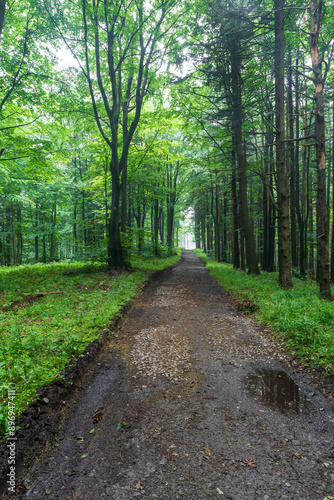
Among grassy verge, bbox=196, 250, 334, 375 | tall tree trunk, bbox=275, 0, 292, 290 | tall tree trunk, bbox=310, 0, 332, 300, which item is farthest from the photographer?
tall tree trunk, bbox=275, 0, 292, 290

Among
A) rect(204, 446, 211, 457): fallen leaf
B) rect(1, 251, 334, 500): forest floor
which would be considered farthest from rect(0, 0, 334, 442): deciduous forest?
rect(204, 446, 211, 457): fallen leaf

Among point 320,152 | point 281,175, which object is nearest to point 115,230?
point 281,175

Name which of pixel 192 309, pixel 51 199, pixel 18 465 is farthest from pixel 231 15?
pixel 51 199

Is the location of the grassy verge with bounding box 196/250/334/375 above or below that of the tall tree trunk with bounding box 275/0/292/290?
below

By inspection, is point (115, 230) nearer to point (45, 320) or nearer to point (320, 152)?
point (45, 320)

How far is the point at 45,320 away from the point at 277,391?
175 inches

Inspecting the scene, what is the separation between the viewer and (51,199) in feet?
60.8

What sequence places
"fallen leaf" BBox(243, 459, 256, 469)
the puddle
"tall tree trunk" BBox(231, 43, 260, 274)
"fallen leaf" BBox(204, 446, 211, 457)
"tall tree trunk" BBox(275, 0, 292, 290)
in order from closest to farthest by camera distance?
"fallen leaf" BBox(243, 459, 256, 469), "fallen leaf" BBox(204, 446, 211, 457), the puddle, "tall tree trunk" BBox(275, 0, 292, 290), "tall tree trunk" BBox(231, 43, 260, 274)

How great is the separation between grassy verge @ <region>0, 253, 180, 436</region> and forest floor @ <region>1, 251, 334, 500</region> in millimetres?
440

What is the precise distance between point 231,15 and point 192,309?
924 centimetres

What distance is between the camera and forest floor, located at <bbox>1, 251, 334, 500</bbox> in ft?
6.26

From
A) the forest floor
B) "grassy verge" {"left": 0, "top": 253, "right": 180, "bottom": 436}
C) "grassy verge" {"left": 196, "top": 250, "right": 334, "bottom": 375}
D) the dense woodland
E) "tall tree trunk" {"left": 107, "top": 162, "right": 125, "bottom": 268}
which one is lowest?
the forest floor

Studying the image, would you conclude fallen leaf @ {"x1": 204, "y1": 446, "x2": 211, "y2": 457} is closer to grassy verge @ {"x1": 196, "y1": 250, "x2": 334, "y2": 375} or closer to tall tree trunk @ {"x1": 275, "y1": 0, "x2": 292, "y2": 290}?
grassy verge @ {"x1": 196, "y1": 250, "x2": 334, "y2": 375}

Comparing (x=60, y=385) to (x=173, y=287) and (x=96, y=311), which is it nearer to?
(x=96, y=311)
